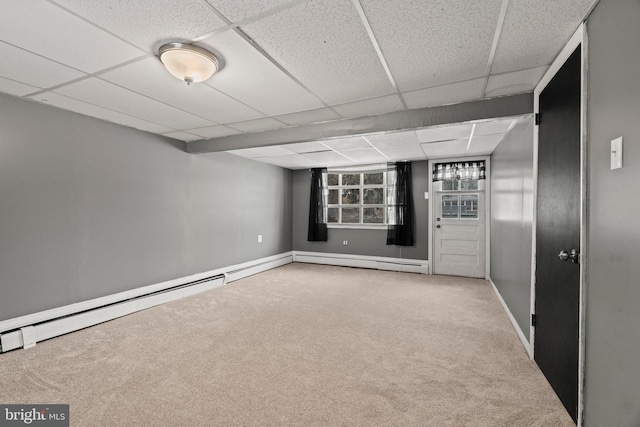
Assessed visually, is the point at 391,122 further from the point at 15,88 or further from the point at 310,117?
the point at 15,88

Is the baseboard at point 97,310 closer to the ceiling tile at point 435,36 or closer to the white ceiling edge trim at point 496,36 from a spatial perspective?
the ceiling tile at point 435,36

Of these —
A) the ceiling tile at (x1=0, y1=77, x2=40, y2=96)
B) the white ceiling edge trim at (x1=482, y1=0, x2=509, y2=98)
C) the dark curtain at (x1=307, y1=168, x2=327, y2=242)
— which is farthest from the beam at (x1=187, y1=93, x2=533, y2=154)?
the dark curtain at (x1=307, y1=168, x2=327, y2=242)

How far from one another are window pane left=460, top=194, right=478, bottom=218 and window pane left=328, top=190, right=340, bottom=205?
2649 mm

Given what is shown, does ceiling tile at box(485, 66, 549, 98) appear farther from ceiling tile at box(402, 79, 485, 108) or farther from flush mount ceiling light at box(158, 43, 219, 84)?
flush mount ceiling light at box(158, 43, 219, 84)

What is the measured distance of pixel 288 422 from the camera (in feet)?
5.46

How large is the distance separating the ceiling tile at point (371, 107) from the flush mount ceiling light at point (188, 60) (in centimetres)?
129

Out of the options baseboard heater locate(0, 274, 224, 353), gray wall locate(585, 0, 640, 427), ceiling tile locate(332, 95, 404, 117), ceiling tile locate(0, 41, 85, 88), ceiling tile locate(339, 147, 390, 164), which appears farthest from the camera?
ceiling tile locate(339, 147, 390, 164)

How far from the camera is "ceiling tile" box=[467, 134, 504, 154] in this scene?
12.8 ft

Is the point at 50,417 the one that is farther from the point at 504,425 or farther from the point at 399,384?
the point at 504,425

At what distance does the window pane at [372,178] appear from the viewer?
6418 millimetres

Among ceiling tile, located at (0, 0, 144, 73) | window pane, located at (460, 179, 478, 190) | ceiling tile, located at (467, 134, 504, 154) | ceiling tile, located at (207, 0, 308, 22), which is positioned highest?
ceiling tile, located at (467, 134, 504, 154)

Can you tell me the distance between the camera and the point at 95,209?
3.21 m

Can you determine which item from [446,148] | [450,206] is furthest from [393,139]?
[450,206]

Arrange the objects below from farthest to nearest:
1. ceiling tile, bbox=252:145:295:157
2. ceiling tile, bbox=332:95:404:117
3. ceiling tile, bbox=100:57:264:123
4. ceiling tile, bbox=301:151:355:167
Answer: ceiling tile, bbox=301:151:355:167 → ceiling tile, bbox=252:145:295:157 → ceiling tile, bbox=332:95:404:117 → ceiling tile, bbox=100:57:264:123
